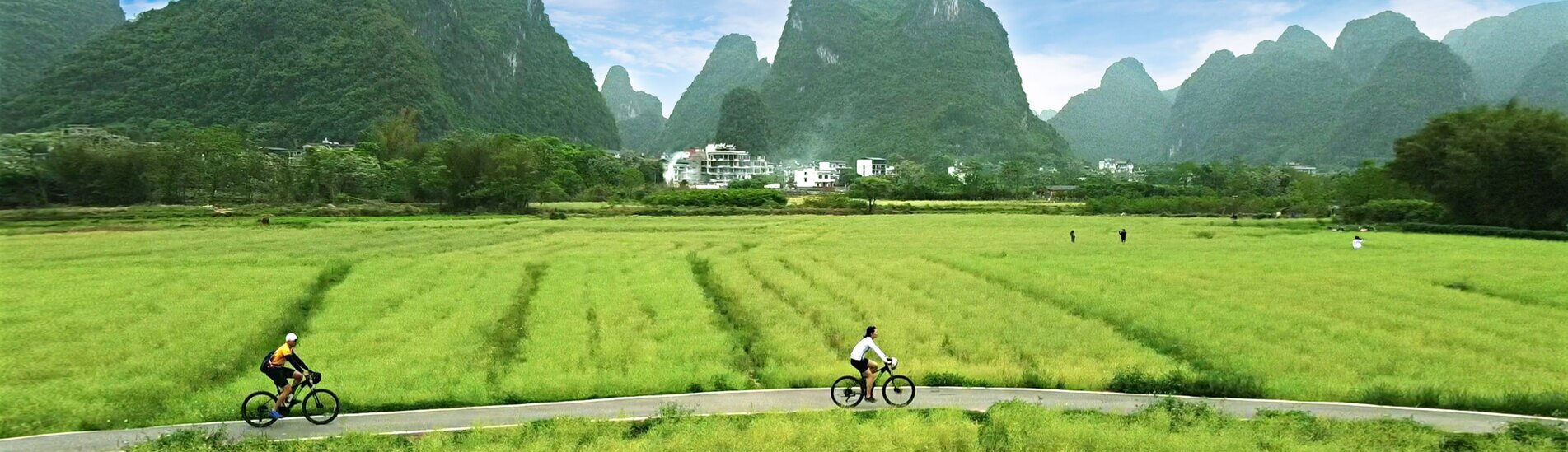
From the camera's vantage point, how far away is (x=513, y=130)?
185750 millimetres

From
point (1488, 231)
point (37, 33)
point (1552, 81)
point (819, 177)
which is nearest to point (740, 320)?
point (1488, 231)

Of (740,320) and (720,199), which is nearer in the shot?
(740,320)

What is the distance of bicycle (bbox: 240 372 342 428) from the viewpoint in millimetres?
13789

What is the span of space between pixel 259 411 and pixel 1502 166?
71460 mm

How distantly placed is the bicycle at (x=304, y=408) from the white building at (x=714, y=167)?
139794mm

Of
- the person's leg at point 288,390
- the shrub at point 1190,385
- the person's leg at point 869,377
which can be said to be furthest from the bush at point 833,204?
the person's leg at point 288,390

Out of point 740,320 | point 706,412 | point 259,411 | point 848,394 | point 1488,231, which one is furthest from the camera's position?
point 1488,231

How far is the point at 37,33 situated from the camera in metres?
148

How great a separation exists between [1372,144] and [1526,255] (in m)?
195

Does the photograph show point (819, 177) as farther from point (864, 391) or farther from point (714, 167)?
point (864, 391)

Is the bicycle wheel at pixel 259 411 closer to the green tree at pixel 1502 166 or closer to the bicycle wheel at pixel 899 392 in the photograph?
the bicycle wheel at pixel 899 392

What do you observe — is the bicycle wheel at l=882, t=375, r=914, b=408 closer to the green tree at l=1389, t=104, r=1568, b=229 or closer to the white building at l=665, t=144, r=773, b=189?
the green tree at l=1389, t=104, r=1568, b=229

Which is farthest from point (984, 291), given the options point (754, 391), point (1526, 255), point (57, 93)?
point (57, 93)

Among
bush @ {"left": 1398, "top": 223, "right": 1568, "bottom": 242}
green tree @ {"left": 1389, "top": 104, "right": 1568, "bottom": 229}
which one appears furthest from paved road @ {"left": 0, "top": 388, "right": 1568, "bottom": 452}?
green tree @ {"left": 1389, "top": 104, "right": 1568, "bottom": 229}
